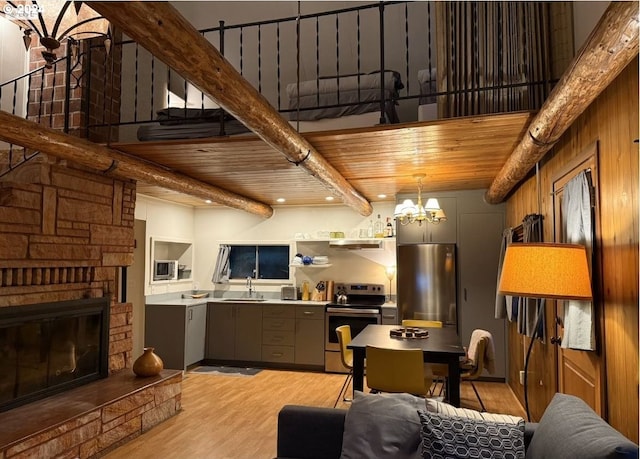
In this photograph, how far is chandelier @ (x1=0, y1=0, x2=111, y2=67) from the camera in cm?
209

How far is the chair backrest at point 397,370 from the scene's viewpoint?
339cm

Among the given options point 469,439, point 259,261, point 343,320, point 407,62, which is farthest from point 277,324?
point 469,439

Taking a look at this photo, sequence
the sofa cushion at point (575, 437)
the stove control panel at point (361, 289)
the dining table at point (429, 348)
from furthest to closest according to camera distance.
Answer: the stove control panel at point (361, 289) < the dining table at point (429, 348) < the sofa cushion at point (575, 437)

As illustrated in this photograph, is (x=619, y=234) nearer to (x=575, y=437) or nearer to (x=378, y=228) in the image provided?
(x=575, y=437)

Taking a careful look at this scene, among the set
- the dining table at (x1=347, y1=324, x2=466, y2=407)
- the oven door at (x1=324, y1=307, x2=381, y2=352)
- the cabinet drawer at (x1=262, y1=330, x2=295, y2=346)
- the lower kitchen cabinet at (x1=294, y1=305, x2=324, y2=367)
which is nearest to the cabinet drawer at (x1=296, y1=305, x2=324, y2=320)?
the lower kitchen cabinet at (x1=294, y1=305, x2=324, y2=367)

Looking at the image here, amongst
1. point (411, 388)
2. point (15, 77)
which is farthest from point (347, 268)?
point (15, 77)

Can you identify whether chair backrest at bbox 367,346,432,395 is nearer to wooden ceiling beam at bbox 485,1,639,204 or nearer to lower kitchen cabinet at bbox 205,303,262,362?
wooden ceiling beam at bbox 485,1,639,204

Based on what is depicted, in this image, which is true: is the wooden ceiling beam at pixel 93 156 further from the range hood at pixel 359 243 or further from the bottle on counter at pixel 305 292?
the bottle on counter at pixel 305 292

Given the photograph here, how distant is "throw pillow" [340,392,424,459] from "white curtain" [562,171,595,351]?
955 mm

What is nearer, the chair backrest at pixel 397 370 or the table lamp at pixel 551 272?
the table lamp at pixel 551 272

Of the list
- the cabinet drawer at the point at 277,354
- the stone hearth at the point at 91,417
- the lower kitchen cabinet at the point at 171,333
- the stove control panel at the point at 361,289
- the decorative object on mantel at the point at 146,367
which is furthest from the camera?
the stove control panel at the point at 361,289

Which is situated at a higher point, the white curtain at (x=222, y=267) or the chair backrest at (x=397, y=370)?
the white curtain at (x=222, y=267)

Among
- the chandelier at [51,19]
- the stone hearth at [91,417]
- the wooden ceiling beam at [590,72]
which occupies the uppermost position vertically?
the chandelier at [51,19]

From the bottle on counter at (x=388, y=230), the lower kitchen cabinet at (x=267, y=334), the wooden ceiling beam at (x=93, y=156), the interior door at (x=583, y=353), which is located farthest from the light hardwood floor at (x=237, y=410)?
the wooden ceiling beam at (x=93, y=156)
